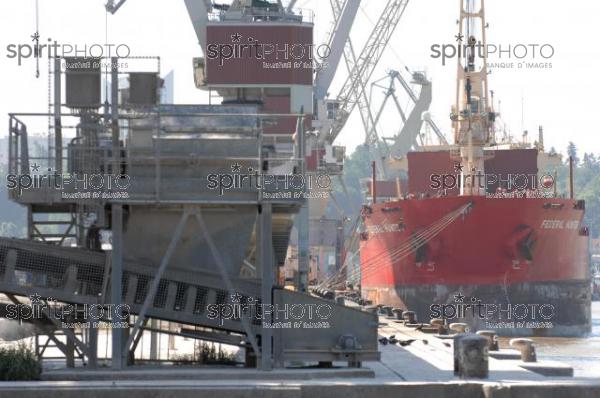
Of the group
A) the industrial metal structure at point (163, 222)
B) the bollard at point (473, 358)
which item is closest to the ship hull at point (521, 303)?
the industrial metal structure at point (163, 222)

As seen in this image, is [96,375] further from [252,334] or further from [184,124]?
[184,124]

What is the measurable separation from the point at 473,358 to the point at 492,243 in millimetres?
56323

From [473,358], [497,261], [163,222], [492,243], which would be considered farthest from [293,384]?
[492,243]

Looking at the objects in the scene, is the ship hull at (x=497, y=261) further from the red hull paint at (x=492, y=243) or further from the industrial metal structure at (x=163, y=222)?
the industrial metal structure at (x=163, y=222)

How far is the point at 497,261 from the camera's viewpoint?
7925 cm

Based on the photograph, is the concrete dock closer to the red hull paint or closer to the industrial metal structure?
the industrial metal structure

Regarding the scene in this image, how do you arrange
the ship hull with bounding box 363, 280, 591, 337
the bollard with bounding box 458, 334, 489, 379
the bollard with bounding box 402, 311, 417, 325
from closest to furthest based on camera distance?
the bollard with bounding box 458, 334, 489, 379
the bollard with bounding box 402, 311, 417, 325
the ship hull with bounding box 363, 280, 591, 337

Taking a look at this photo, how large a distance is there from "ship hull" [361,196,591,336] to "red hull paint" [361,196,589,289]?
2.0 inches

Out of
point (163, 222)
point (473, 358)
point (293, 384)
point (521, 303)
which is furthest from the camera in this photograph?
point (521, 303)

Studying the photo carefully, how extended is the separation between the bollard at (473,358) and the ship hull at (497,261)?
5247cm

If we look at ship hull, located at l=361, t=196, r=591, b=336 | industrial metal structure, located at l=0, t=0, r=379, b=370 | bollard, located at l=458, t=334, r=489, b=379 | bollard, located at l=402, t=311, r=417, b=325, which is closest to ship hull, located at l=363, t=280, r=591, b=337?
ship hull, located at l=361, t=196, r=591, b=336

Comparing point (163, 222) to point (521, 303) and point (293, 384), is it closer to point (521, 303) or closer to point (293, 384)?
point (293, 384)

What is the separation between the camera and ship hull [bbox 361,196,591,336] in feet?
258

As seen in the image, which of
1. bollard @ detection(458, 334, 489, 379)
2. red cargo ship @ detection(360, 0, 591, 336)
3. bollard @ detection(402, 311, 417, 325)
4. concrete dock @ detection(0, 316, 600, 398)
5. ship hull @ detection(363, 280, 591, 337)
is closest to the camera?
concrete dock @ detection(0, 316, 600, 398)
